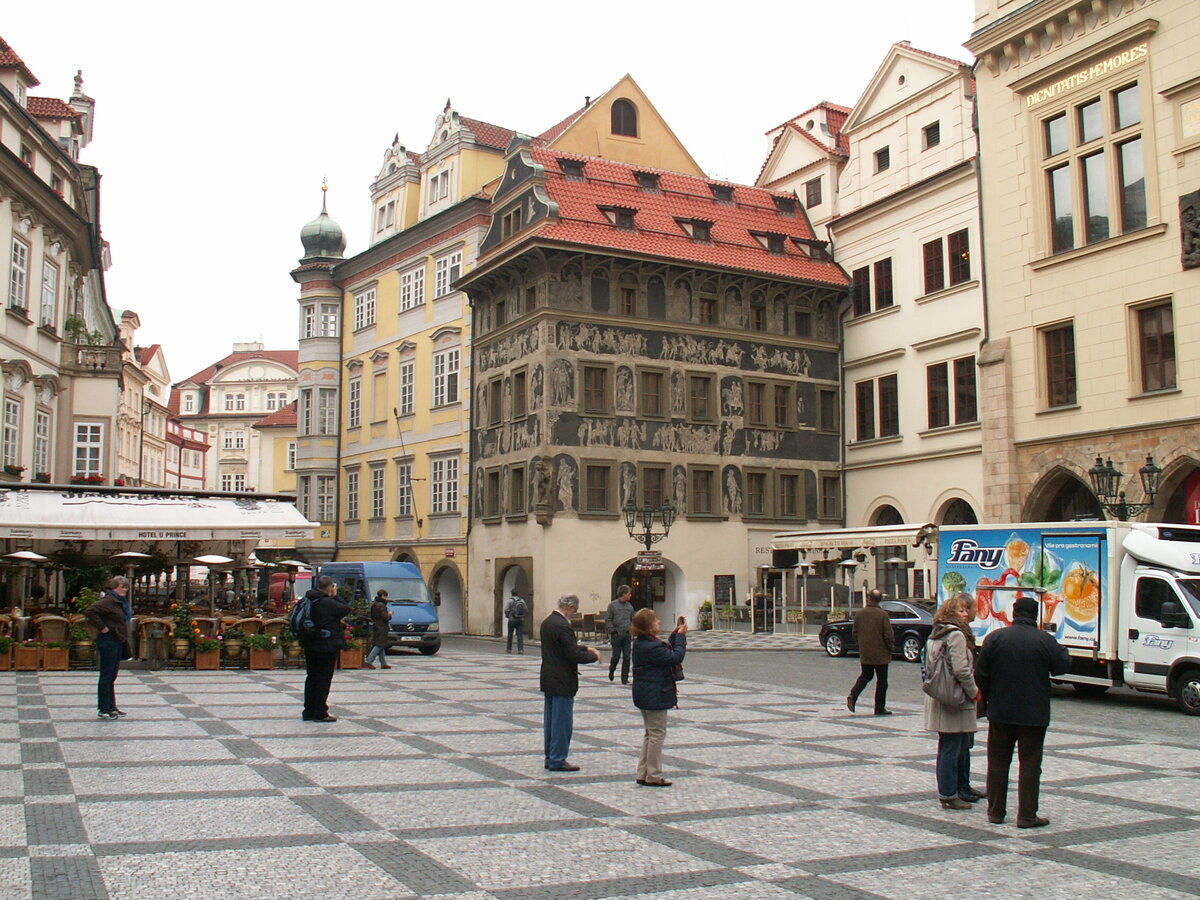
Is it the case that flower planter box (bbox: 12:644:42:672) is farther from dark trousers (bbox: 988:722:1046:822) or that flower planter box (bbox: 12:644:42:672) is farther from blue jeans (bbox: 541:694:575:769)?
dark trousers (bbox: 988:722:1046:822)

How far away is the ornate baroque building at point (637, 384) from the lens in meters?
38.4

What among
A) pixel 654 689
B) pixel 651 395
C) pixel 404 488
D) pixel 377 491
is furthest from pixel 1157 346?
pixel 377 491

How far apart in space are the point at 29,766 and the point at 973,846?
835cm

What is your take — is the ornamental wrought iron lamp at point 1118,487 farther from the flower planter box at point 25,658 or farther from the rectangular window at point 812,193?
the flower planter box at point 25,658

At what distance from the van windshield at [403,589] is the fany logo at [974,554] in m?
15.1

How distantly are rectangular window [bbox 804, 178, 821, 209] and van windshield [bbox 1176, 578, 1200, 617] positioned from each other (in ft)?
95.9

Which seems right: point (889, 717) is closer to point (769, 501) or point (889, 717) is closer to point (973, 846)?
point (973, 846)

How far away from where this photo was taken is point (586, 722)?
15.6 m

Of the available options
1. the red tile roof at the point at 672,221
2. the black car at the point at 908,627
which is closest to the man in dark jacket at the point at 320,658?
the black car at the point at 908,627

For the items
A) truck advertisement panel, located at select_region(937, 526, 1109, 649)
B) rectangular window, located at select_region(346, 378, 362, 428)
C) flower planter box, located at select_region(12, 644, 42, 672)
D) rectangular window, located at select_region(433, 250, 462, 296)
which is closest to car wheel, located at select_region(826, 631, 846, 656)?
truck advertisement panel, located at select_region(937, 526, 1109, 649)

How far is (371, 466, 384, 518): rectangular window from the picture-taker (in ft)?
163

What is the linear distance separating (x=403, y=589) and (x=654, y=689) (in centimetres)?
2274

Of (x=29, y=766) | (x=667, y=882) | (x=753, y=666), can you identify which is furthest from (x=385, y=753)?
(x=753, y=666)

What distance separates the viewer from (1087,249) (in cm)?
2992
